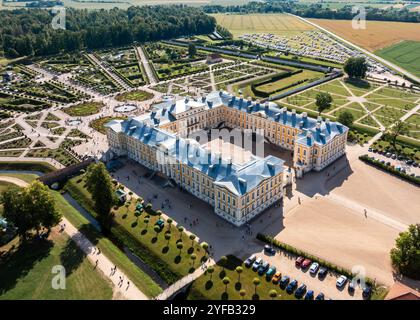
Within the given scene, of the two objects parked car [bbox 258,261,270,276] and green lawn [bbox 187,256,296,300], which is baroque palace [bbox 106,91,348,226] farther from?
green lawn [bbox 187,256,296,300]

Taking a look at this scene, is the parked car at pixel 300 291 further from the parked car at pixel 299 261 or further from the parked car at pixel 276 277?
the parked car at pixel 299 261

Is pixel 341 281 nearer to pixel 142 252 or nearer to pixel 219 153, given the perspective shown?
pixel 142 252

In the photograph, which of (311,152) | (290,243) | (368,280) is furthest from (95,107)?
(368,280)

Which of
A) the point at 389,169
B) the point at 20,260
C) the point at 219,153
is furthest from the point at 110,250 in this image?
the point at 389,169

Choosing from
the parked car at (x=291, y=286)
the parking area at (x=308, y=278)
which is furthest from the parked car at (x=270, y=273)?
the parked car at (x=291, y=286)

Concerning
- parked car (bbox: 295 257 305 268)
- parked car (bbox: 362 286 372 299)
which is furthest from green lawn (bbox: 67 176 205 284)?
parked car (bbox: 362 286 372 299)

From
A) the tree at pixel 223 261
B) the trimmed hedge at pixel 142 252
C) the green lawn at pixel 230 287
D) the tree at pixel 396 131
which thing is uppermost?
the tree at pixel 396 131
